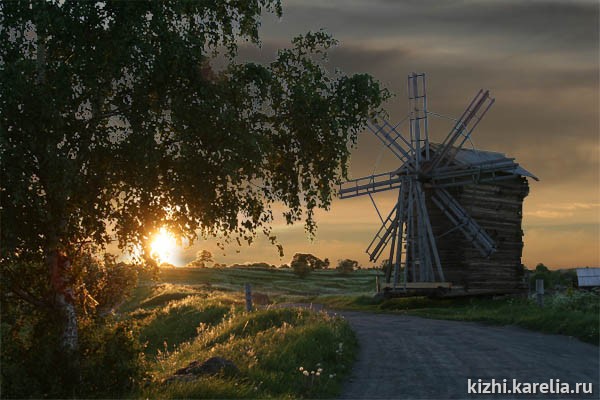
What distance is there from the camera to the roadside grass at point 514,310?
23875 millimetres

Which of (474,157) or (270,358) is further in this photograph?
(474,157)

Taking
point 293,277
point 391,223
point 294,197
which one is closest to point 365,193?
point 391,223

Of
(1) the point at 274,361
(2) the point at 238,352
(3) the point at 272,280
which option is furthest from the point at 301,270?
(1) the point at 274,361

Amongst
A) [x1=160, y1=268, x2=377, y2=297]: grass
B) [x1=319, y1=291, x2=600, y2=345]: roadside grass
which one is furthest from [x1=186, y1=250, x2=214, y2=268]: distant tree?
[x1=319, y1=291, x2=600, y2=345]: roadside grass

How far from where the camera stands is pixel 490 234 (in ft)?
132

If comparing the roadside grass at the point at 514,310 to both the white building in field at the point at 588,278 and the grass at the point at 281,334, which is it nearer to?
the grass at the point at 281,334

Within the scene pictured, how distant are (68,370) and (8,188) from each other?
4.15m

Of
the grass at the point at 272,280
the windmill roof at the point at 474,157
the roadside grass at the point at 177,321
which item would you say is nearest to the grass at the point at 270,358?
the roadside grass at the point at 177,321

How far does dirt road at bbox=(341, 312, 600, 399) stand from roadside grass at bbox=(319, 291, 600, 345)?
3.01 ft

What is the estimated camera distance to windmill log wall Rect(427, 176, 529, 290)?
39.1m

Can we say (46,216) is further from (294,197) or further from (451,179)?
(451,179)

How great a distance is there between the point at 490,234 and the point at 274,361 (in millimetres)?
27106

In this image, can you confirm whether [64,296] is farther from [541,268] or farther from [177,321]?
[541,268]

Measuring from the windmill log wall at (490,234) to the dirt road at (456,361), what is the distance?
45.4 ft
